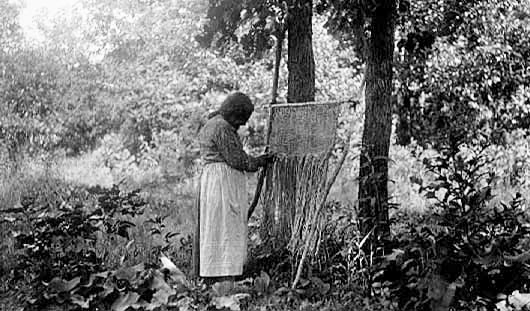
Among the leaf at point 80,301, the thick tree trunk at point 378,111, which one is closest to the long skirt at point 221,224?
the thick tree trunk at point 378,111

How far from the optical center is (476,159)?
396cm

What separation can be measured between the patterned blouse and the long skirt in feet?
0.28

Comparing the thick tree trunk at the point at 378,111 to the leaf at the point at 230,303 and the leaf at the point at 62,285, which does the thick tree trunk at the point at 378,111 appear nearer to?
the leaf at the point at 62,285

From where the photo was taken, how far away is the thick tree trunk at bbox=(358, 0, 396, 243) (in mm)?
5414

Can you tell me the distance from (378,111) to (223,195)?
52.8 inches

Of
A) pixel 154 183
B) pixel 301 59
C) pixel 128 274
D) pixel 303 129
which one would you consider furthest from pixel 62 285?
pixel 154 183

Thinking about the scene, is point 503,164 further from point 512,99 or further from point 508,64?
point 508,64

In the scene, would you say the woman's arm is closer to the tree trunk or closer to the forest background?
the forest background

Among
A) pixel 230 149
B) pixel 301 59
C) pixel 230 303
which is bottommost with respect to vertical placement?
pixel 230 303

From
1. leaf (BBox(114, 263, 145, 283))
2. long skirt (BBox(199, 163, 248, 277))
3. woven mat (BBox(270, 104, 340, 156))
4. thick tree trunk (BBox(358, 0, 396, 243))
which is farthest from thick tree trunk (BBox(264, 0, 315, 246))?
leaf (BBox(114, 263, 145, 283))

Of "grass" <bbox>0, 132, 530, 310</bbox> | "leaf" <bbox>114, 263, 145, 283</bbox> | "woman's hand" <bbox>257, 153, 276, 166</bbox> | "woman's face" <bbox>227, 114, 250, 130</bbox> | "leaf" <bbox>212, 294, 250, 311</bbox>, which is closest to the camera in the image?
"leaf" <bbox>212, 294, 250, 311</bbox>

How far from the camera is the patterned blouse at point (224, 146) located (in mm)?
5277

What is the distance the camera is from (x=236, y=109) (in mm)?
5312

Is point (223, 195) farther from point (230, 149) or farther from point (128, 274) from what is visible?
point (128, 274)
